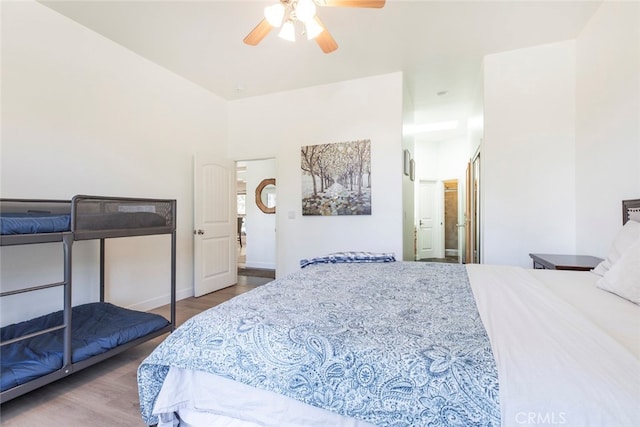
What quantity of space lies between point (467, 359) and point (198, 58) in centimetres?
377

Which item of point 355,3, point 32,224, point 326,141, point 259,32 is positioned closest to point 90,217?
point 32,224

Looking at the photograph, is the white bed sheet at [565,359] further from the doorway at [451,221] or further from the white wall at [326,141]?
the doorway at [451,221]

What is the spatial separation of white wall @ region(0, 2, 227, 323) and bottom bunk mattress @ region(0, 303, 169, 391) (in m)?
0.32

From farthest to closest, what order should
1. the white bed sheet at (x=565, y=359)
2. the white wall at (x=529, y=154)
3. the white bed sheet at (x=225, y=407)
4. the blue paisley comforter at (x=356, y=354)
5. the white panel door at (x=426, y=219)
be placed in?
the white panel door at (x=426, y=219)
the white wall at (x=529, y=154)
the white bed sheet at (x=225, y=407)
the blue paisley comforter at (x=356, y=354)
the white bed sheet at (x=565, y=359)

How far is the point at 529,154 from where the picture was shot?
3.12 m

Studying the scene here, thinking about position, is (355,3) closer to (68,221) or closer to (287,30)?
(287,30)

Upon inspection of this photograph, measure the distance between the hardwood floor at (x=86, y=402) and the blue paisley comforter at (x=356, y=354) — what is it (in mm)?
756

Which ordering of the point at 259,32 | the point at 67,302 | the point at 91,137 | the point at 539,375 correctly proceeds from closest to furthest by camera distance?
the point at 539,375 → the point at 67,302 → the point at 259,32 → the point at 91,137

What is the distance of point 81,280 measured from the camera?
8.90 ft

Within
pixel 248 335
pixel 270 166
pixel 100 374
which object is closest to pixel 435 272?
pixel 248 335

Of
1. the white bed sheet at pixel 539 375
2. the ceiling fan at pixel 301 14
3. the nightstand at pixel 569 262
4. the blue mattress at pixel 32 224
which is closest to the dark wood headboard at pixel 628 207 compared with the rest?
the nightstand at pixel 569 262

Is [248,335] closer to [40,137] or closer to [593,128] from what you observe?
[40,137]

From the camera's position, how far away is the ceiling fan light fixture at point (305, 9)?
1850 millimetres

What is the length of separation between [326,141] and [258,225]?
273 centimetres
